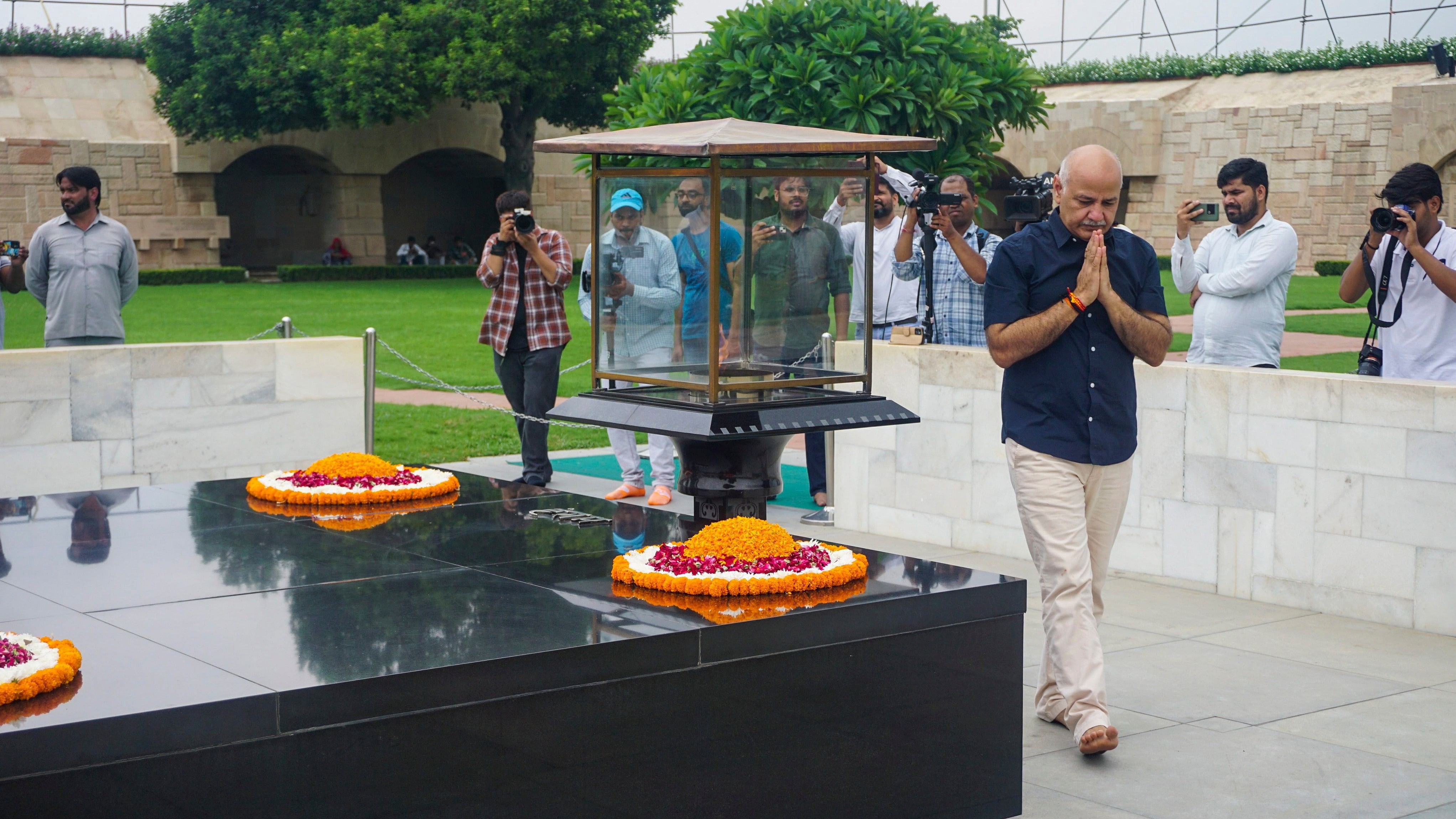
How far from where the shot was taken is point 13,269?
8.65m

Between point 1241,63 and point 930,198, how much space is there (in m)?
33.0

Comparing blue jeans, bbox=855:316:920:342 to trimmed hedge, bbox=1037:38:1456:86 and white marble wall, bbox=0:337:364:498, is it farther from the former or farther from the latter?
trimmed hedge, bbox=1037:38:1456:86

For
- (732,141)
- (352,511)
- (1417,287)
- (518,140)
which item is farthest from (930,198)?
(518,140)

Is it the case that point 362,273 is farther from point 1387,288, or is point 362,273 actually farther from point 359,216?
point 1387,288

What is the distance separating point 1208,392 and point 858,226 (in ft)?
7.66

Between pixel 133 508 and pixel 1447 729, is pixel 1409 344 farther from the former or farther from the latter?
pixel 133 508

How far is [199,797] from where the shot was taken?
2955 mm

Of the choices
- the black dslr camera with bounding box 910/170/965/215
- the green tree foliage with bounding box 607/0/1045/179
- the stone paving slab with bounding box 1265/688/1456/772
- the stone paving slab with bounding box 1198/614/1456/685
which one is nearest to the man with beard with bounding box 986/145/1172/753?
the stone paving slab with bounding box 1265/688/1456/772

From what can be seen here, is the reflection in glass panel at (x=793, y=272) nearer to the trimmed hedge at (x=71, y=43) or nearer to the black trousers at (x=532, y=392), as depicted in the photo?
the black trousers at (x=532, y=392)

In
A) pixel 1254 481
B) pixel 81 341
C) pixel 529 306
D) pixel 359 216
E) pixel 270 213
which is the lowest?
pixel 1254 481

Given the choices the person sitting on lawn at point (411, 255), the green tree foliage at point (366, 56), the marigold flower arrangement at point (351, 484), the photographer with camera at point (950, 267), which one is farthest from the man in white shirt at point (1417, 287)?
the person sitting on lawn at point (411, 255)

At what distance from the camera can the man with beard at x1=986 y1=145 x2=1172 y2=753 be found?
4598 millimetres

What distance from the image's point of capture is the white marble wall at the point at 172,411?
8180mm

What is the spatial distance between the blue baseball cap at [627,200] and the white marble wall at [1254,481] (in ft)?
4.88
